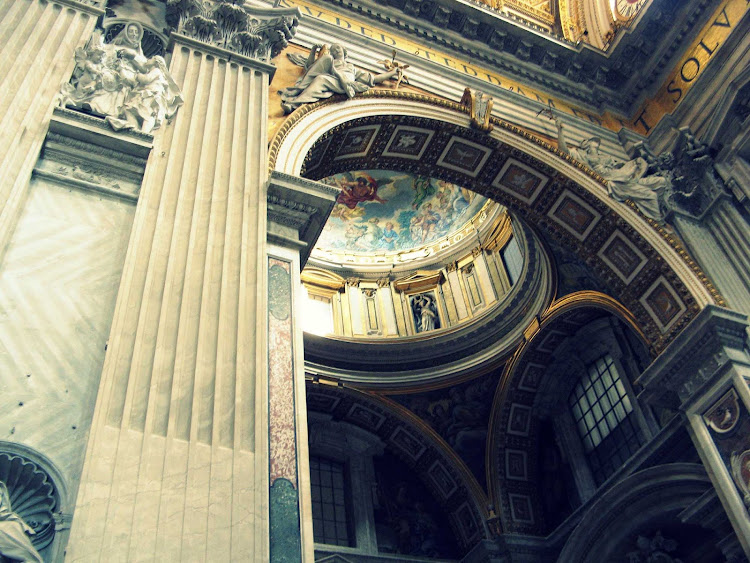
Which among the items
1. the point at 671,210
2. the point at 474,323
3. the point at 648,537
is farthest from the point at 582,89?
the point at 648,537

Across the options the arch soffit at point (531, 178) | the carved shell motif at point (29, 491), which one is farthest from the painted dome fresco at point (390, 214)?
the carved shell motif at point (29, 491)

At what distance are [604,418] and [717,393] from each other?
13.1 ft

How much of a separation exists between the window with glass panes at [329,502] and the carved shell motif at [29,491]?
8.52 m

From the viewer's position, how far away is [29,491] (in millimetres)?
4375

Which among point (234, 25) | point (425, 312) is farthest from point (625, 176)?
point (234, 25)

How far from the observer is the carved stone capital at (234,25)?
27.3 ft

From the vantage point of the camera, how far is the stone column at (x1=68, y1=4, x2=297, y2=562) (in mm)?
4254

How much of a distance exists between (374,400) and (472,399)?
5.68 feet

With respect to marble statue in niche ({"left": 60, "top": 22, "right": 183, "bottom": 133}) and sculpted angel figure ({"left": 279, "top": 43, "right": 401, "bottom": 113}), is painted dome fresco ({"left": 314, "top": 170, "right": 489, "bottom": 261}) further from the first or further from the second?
marble statue in niche ({"left": 60, "top": 22, "right": 183, "bottom": 133})

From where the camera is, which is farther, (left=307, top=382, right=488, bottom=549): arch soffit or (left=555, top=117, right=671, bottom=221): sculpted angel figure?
(left=307, top=382, right=488, bottom=549): arch soffit

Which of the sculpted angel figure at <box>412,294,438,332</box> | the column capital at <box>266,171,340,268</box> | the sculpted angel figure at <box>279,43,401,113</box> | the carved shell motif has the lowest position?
the carved shell motif

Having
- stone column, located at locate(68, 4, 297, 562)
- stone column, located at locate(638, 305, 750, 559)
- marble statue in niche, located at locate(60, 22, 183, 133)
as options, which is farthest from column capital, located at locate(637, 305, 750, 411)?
marble statue in niche, located at locate(60, 22, 183, 133)

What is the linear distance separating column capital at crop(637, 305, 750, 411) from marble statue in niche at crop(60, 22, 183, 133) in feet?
20.1

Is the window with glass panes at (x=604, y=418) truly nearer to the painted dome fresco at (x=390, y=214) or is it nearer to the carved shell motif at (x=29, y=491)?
the painted dome fresco at (x=390, y=214)
